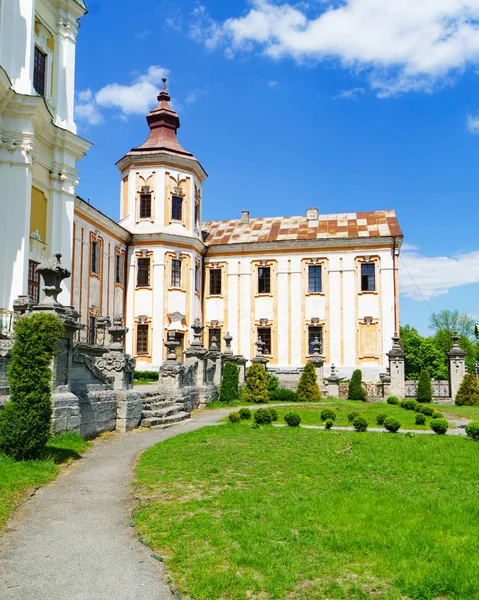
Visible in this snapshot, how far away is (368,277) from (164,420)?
23.8m

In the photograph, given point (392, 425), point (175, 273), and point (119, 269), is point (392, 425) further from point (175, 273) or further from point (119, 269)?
point (119, 269)

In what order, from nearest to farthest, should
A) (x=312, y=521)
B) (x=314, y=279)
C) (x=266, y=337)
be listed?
(x=312, y=521)
(x=314, y=279)
(x=266, y=337)

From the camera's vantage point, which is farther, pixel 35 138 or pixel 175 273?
pixel 175 273

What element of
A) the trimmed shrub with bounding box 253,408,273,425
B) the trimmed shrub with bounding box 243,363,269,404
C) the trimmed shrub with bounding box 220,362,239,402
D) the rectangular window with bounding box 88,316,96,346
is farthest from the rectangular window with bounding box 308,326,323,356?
the trimmed shrub with bounding box 253,408,273,425

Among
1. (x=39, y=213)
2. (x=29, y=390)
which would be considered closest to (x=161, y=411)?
(x=29, y=390)

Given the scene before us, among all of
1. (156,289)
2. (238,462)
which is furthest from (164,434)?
(156,289)

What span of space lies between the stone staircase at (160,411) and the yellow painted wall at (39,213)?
820 cm

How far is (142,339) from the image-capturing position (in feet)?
118

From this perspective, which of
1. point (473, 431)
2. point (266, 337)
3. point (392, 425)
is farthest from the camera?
point (266, 337)

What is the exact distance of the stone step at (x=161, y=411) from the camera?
1702 cm

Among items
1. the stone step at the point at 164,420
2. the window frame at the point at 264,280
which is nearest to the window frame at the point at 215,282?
the window frame at the point at 264,280

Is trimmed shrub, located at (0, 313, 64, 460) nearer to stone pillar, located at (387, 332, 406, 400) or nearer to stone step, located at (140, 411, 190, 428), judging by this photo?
stone step, located at (140, 411, 190, 428)

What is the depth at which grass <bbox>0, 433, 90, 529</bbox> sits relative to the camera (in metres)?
7.88

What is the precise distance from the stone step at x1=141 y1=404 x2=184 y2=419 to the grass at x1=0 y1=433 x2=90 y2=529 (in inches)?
197
